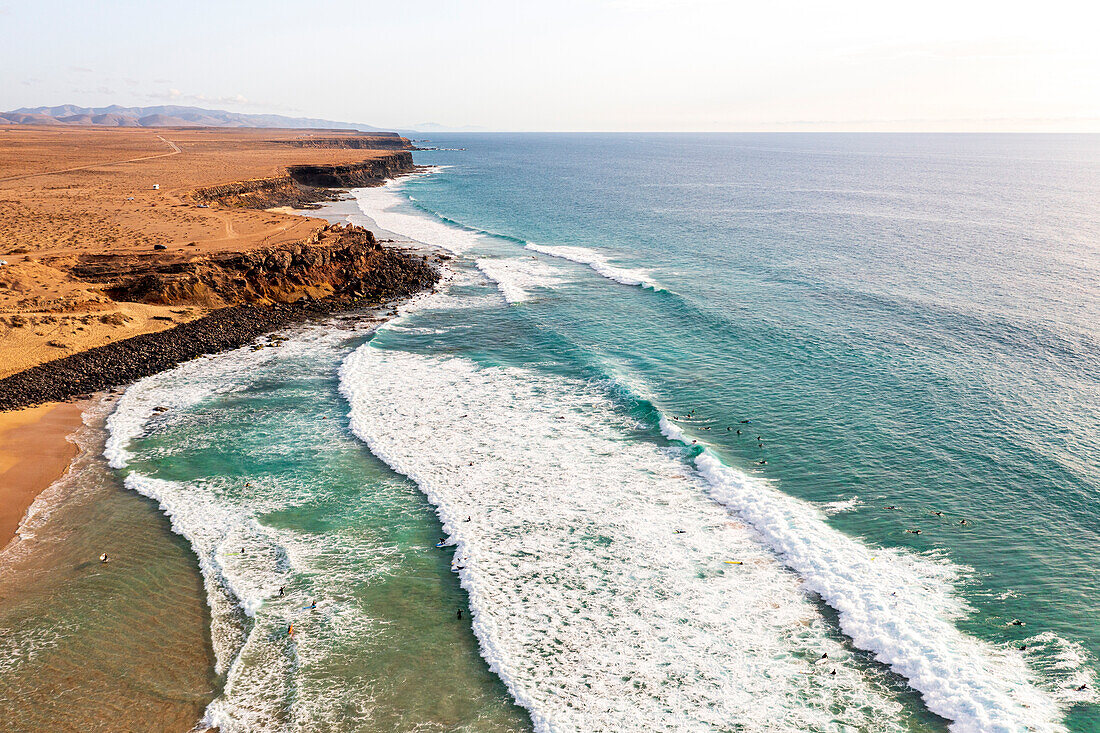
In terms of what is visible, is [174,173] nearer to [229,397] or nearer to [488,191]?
[488,191]

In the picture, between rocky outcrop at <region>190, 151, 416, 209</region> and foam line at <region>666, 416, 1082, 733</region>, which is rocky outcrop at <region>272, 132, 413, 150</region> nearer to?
rocky outcrop at <region>190, 151, 416, 209</region>

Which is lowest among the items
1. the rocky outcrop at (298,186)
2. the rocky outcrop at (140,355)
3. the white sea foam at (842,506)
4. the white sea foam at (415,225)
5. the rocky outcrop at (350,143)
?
the white sea foam at (842,506)

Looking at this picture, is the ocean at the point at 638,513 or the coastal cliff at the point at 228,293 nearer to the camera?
the ocean at the point at 638,513

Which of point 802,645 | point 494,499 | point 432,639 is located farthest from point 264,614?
point 802,645

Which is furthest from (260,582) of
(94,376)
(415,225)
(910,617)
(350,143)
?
(350,143)

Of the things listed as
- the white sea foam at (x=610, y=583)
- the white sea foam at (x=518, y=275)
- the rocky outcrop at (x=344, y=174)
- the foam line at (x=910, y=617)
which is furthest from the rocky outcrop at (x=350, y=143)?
the foam line at (x=910, y=617)

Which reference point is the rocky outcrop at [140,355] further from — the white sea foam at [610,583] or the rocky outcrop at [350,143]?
the rocky outcrop at [350,143]
